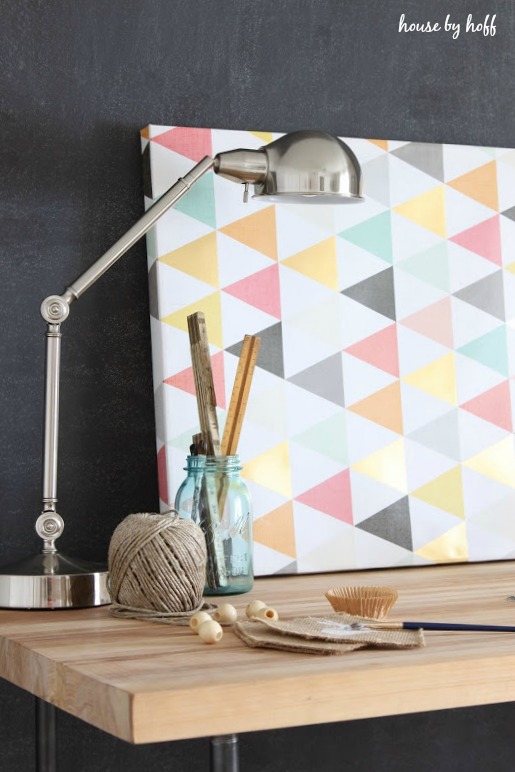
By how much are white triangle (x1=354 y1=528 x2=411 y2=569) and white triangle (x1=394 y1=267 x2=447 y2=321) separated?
0.36 meters

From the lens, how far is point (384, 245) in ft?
5.69

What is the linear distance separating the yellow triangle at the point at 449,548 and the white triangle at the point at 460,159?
0.60m

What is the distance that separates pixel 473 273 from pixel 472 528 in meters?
0.43

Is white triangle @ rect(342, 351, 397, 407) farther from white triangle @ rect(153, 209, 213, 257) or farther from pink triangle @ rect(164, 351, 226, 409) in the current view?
white triangle @ rect(153, 209, 213, 257)

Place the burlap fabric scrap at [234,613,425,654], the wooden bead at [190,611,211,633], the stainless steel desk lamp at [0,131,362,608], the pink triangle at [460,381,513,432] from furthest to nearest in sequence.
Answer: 1. the pink triangle at [460,381,513,432]
2. the stainless steel desk lamp at [0,131,362,608]
3. the wooden bead at [190,611,211,633]
4. the burlap fabric scrap at [234,613,425,654]

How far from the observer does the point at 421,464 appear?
1726 millimetres

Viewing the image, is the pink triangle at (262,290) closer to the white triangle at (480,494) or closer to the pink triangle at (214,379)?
the pink triangle at (214,379)

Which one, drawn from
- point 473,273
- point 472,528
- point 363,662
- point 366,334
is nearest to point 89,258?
point 366,334

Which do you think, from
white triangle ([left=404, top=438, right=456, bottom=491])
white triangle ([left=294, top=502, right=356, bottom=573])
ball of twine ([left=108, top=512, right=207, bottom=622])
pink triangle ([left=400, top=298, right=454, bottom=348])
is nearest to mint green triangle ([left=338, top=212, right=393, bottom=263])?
pink triangle ([left=400, top=298, right=454, bottom=348])

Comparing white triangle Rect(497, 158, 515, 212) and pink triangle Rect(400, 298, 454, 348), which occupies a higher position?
white triangle Rect(497, 158, 515, 212)

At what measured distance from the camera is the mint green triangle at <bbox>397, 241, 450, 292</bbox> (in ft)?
5.74

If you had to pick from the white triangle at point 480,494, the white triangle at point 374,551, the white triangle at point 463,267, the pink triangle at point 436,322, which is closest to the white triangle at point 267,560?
the white triangle at point 374,551

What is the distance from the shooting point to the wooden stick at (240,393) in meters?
1.44

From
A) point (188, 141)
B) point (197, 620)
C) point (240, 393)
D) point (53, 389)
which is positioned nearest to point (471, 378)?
point (240, 393)
